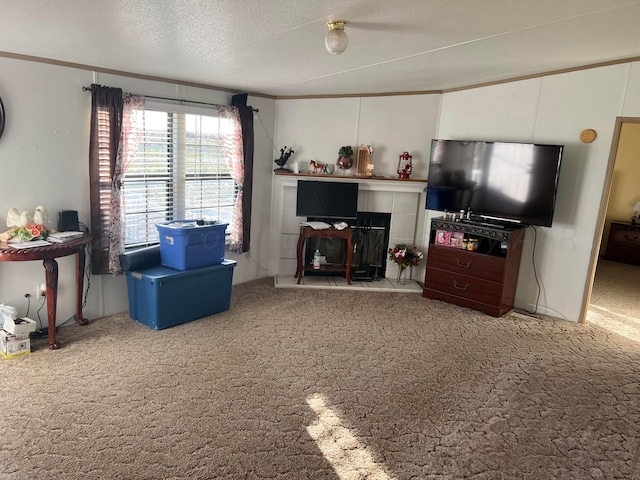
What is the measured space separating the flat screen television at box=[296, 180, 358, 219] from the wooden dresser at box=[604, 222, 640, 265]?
449 centimetres

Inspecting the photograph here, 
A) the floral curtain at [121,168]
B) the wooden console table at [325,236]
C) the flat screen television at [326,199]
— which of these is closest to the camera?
the floral curtain at [121,168]

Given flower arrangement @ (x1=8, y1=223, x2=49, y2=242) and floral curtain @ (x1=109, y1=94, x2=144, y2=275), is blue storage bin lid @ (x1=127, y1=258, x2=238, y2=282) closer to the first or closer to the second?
floral curtain @ (x1=109, y1=94, x2=144, y2=275)

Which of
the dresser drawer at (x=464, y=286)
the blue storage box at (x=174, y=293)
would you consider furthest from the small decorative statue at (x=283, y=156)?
the dresser drawer at (x=464, y=286)

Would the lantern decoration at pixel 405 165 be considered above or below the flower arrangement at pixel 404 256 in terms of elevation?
above

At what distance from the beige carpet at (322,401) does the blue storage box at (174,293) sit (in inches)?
4.3

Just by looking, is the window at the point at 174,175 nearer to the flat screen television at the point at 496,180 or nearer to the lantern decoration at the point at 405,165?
the lantern decoration at the point at 405,165

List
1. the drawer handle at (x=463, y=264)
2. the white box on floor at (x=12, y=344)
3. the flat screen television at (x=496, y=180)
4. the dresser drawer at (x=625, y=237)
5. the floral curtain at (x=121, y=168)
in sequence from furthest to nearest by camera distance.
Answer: the dresser drawer at (x=625, y=237), the drawer handle at (x=463, y=264), the flat screen television at (x=496, y=180), the floral curtain at (x=121, y=168), the white box on floor at (x=12, y=344)

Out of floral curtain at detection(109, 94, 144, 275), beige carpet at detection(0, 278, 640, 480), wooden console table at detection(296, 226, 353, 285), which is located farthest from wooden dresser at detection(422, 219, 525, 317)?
floral curtain at detection(109, 94, 144, 275)

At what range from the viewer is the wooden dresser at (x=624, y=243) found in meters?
7.04

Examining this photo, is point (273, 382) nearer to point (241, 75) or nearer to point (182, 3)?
point (182, 3)

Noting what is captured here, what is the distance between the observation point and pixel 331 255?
5.68m

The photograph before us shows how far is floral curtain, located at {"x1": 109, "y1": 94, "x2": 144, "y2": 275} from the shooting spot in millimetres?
4016

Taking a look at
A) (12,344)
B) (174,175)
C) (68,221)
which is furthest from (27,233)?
(174,175)

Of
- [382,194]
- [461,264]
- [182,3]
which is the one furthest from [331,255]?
[182,3]
